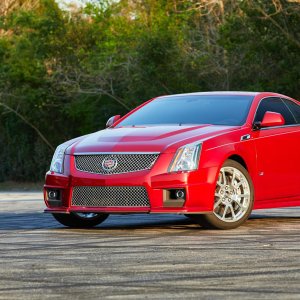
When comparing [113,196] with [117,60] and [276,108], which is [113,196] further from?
[117,60]

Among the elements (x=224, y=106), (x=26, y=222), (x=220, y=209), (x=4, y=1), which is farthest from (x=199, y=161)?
(x=4, y=1)

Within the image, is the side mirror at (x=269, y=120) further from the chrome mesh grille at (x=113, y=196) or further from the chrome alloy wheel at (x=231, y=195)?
the chrome mesh grille at (x=113, y=196)

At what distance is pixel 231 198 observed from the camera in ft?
40.7

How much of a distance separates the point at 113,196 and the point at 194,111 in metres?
1.83

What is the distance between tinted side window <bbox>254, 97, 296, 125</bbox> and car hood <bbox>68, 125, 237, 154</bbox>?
2.84 feet

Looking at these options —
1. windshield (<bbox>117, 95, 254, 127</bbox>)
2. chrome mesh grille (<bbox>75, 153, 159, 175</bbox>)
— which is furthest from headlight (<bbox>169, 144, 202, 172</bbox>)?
windshield (<bbox>117, 95, 254, 127</bbox>)

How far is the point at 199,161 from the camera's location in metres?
12.1

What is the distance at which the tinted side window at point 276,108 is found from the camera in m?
13.5

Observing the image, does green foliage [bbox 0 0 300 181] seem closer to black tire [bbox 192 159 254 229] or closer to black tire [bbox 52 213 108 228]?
black tire [bbox 52 213 108 228]

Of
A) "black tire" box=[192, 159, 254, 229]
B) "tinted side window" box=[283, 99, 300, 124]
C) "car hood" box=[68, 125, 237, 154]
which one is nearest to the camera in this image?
"car hood" box=[68, 125, 237, 154]

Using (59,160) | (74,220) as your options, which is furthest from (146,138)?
(74,220)

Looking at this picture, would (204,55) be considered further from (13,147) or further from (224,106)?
(224,106)

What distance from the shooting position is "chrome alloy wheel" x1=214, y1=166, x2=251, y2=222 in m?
12.3

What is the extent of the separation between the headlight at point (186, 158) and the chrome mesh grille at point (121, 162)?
21 cm
